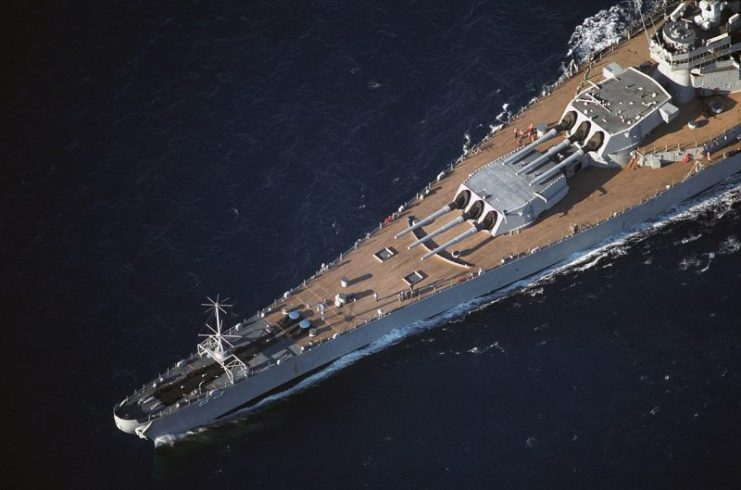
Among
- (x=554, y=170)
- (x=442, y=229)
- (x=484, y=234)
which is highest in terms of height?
(x=554, y=170)

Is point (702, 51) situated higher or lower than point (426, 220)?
higher

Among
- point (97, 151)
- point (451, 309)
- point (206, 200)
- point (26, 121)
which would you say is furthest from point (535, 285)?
point (26, 121)

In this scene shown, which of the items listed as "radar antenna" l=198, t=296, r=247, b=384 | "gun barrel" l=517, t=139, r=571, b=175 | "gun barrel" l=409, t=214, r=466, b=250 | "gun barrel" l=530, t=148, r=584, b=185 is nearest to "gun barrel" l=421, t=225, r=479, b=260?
"gun barrel" l=409, t=214, r=466, b=250

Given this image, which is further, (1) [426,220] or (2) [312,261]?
(2) [312,261]

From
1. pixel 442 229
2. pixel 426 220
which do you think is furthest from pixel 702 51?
pixel 426 220

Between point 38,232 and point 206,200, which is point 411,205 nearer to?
point 206,200

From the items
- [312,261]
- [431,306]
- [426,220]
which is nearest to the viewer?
[431,306]

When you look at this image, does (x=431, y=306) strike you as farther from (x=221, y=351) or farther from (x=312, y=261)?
(x=221, y=351)
